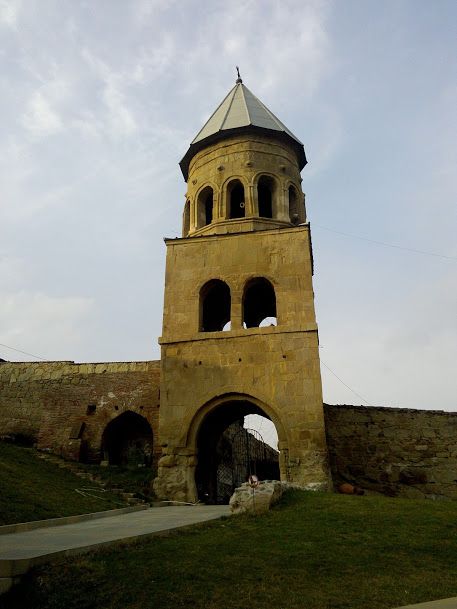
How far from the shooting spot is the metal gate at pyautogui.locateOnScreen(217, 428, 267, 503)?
707 inches

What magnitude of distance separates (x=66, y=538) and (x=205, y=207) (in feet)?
41.4

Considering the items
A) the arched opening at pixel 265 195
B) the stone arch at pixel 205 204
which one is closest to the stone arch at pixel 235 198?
the stone arch at pixel 205 204

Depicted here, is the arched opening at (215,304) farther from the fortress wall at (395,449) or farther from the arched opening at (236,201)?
the fortress wall at (395,449)

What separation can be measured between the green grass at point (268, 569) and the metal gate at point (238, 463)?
36.6 ft

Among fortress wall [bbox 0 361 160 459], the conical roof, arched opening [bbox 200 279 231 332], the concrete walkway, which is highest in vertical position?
the conical roof

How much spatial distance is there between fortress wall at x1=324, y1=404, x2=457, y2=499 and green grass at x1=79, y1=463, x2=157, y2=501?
5.30 m

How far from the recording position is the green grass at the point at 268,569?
4.21m

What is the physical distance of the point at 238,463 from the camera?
1952 centimetres

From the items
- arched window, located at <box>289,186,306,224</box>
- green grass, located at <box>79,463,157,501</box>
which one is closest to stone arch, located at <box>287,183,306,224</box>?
arched window, located at <box>289,186,306,224</box>

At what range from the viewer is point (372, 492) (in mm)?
13836

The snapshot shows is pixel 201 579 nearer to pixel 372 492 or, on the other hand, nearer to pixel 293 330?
pixel 293 330

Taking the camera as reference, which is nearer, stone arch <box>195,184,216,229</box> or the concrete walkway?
the concrete walkway

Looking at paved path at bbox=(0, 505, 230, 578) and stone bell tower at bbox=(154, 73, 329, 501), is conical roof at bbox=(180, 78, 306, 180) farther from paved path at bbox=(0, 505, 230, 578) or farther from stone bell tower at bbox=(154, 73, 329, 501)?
paved path at bbox=(0, 505, 230, 578)

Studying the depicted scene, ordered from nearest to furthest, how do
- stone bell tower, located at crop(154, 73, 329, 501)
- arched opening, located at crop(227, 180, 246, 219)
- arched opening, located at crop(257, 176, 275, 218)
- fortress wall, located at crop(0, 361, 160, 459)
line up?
1. stone bell tower, located at crop(154, 73, 329, 501)
2. fortress wall, located at crop(0, 361, 160, 459)
3. arched opening, located at crop(257, 176, 275, 218)
4. arched opening, located at crop(227, 180, 246, 219)
